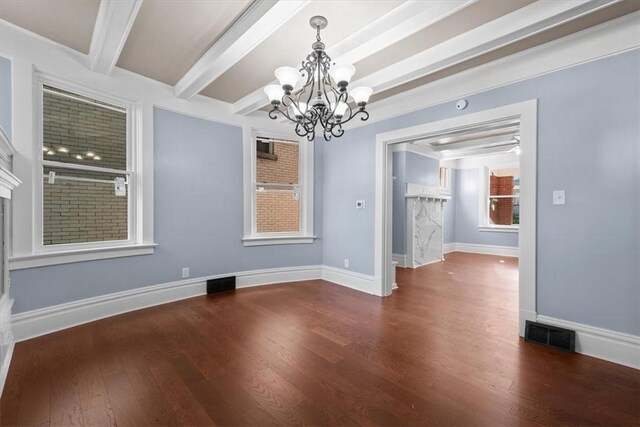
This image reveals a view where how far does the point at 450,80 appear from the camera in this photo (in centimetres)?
311

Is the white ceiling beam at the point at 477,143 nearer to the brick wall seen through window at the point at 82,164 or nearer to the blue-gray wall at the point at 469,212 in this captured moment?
the blue-gray wall at the point at 469,212

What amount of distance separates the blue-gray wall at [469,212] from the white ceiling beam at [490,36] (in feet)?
20.4

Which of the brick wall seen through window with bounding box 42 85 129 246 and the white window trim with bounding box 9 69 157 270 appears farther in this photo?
the brick wall seen through window with bounding box 42 85 129 246

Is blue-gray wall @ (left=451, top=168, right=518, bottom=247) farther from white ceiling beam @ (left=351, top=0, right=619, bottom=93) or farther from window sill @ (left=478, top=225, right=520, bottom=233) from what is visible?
white ceiling beam @ (left=351, top=0, right=619, bottom=93)

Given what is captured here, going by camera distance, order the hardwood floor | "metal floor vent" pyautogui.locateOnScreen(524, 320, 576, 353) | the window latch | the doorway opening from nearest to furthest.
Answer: the hardwood floor
"metal floor vent" pyautogui.locateOnScreen(524, 320, 576, 353)
the doorway opening
the window latch

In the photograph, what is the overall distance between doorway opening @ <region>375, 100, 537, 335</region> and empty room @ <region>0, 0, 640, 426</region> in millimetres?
30

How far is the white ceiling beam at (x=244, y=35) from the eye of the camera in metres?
2.00

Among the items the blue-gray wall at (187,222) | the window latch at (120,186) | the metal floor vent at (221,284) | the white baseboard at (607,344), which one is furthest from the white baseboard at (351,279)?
the window latch at (120,186)

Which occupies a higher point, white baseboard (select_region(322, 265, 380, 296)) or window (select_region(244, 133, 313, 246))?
window (select_region(244, 133, 313, 246))

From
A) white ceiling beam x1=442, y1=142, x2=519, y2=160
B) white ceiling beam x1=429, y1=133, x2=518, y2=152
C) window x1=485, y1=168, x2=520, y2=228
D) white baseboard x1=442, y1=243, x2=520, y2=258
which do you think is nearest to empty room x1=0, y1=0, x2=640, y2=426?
white ceiling beam x1=429, y1=133, x2=518, y2=152

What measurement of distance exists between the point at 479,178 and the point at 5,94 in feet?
30.0

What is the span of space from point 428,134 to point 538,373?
8.41ft

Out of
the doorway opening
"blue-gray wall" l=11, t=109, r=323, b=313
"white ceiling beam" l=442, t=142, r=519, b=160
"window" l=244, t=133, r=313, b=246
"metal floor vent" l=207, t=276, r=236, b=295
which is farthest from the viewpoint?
"white ceiling beam" l=442, t=142, r=519, b=160

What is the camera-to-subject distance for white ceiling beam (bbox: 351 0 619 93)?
1.95m
